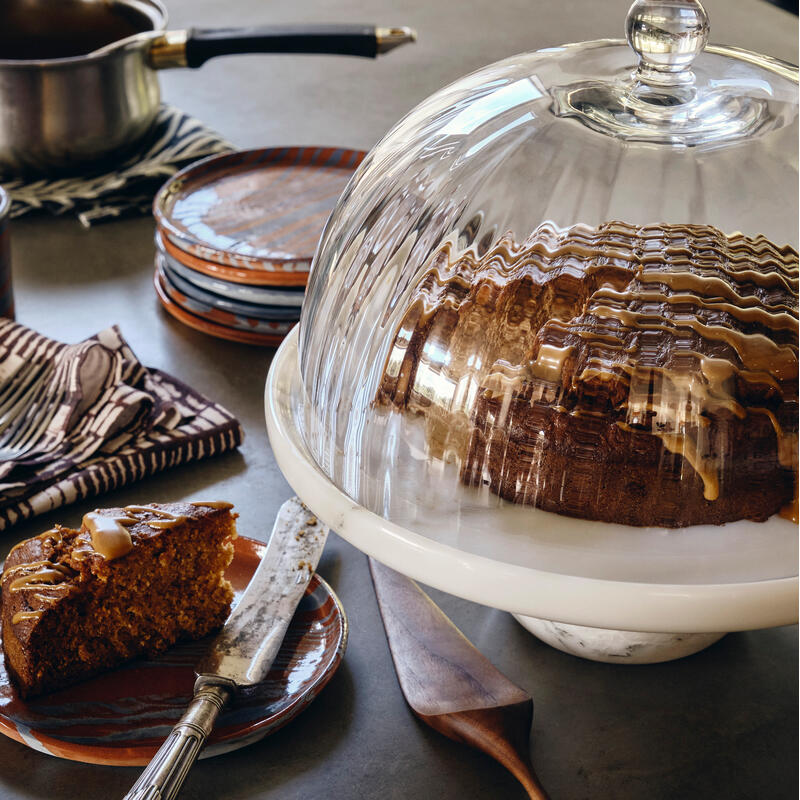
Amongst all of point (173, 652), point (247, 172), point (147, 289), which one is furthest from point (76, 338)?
point (173, 652)

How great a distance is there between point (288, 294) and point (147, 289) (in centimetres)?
19

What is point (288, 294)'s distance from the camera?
30.7 inches

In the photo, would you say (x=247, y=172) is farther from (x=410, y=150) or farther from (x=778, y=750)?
(x=778, y=750)

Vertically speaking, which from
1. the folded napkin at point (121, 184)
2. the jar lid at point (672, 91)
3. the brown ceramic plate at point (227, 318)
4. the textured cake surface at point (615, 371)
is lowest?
the brown ceramic plate at point (227, 318)

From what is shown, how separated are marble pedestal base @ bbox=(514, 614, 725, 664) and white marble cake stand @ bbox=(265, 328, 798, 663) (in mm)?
109

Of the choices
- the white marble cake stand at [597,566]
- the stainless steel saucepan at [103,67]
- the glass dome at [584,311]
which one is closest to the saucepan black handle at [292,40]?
the stainless steel saucepan at [103,67]

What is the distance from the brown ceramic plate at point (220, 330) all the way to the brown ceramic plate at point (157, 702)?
0.31 m

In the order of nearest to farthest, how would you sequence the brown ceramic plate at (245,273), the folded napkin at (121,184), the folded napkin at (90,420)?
the folded napkin at (90,420)
the brown ceramic plate at (245,273)
the folded napkin at (121,184)

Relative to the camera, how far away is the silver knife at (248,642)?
434 millimetres

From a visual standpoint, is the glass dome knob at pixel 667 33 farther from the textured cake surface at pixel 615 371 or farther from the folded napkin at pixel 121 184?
the folded napkin at pixel 121 184

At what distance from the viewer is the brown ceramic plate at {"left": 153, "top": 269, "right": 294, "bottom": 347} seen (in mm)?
813

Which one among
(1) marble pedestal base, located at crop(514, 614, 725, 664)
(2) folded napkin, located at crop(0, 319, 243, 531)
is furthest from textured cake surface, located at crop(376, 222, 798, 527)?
(2) folded napkin, located at crop(0, 319, 243, 531)

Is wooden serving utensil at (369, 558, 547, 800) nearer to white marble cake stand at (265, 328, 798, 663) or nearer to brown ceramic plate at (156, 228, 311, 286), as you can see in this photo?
white marble cake stand at (265, 328, 798, 663)

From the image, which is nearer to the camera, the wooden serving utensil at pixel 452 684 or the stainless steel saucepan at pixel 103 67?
the wooden serving utensil at pixel 452 684
